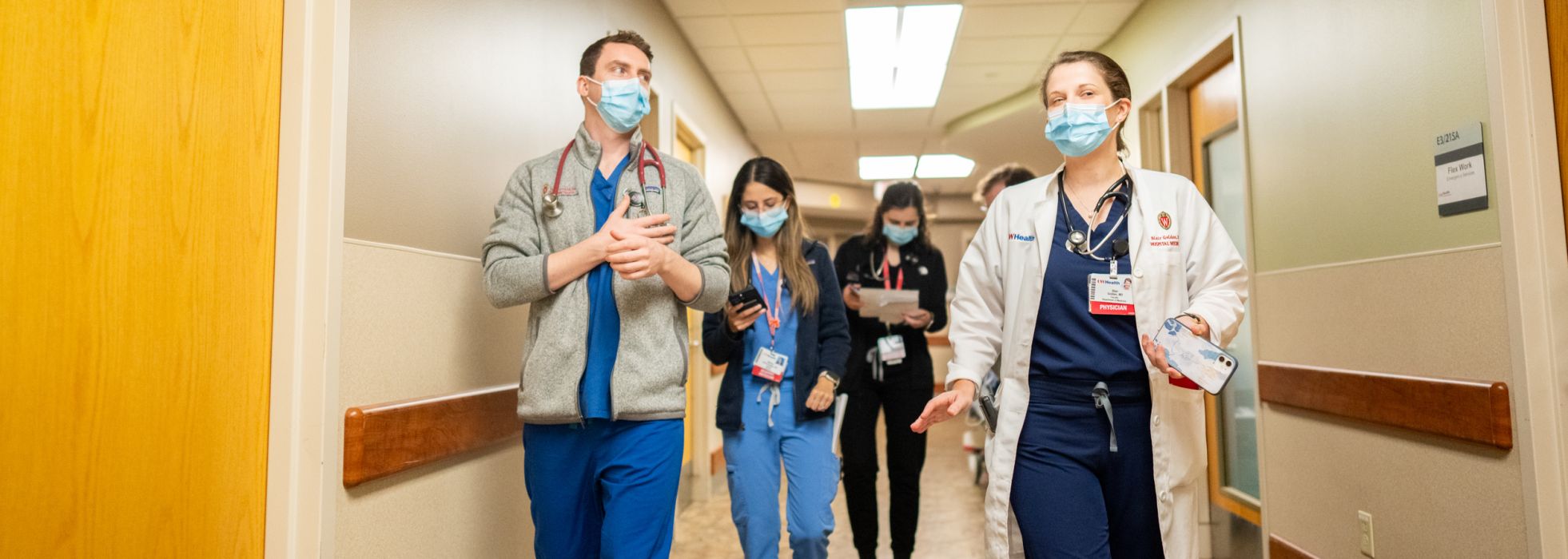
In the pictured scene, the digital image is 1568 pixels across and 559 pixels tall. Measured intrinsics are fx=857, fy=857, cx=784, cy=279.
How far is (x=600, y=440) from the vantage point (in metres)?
1.64

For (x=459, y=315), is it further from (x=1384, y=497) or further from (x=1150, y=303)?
(x=1384, y=497)

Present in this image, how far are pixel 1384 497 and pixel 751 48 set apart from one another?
155 inches

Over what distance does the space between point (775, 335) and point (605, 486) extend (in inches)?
32.7

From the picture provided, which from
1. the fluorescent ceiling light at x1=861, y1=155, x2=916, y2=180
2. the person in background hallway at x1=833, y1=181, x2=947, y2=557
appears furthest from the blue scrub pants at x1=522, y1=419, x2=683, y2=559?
the fluorescent ceiling light at x1=861, y1=155, x2=916, y2=180

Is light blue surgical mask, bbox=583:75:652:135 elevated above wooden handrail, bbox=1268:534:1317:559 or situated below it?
above

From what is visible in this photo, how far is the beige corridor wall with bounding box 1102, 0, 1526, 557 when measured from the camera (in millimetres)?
2021

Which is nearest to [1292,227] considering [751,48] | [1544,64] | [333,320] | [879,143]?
[1544,64]

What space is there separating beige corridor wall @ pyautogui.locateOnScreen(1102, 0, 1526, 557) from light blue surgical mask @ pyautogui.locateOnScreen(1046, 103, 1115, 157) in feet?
3.24

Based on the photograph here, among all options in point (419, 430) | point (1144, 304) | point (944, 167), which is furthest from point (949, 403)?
point (944, 167)

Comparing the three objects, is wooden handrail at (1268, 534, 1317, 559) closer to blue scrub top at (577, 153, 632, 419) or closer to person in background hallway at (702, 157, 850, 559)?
person in background hallway at (702, 157, 850, 559)

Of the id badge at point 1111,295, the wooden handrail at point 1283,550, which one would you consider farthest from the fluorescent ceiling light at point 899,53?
the id badge at point 1111,295

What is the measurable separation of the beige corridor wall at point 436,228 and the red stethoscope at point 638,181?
36 centimetres

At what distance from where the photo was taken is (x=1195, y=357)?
1432 mm

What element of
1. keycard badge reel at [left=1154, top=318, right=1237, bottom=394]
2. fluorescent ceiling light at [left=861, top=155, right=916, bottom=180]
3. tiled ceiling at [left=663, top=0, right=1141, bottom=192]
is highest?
fluorescent ceiling light at [left=861, top=155, right=916, bottom=180]
